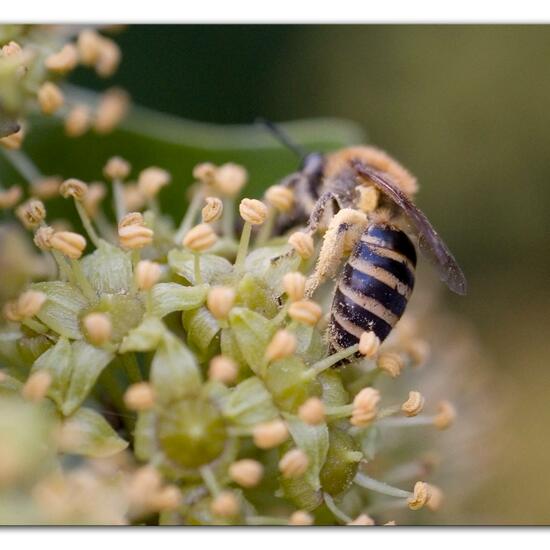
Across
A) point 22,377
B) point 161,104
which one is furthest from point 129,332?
point 161,104

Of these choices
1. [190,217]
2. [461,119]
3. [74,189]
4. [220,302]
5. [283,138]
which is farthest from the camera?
[461,119]

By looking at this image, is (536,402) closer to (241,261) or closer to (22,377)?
(241,261)

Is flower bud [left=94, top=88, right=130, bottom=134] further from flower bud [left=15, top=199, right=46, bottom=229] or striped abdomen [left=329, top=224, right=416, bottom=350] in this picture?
striped abdomen [left=329, top=224, right=416, bottom=350]

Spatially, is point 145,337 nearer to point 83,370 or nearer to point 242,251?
point 83,370

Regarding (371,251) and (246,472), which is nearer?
(246,472)

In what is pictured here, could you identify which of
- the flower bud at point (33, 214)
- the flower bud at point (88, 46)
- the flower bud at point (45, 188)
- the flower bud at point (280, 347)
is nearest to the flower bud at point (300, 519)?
the flower bud at point (280, 347)

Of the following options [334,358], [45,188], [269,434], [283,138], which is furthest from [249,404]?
[283,138]
